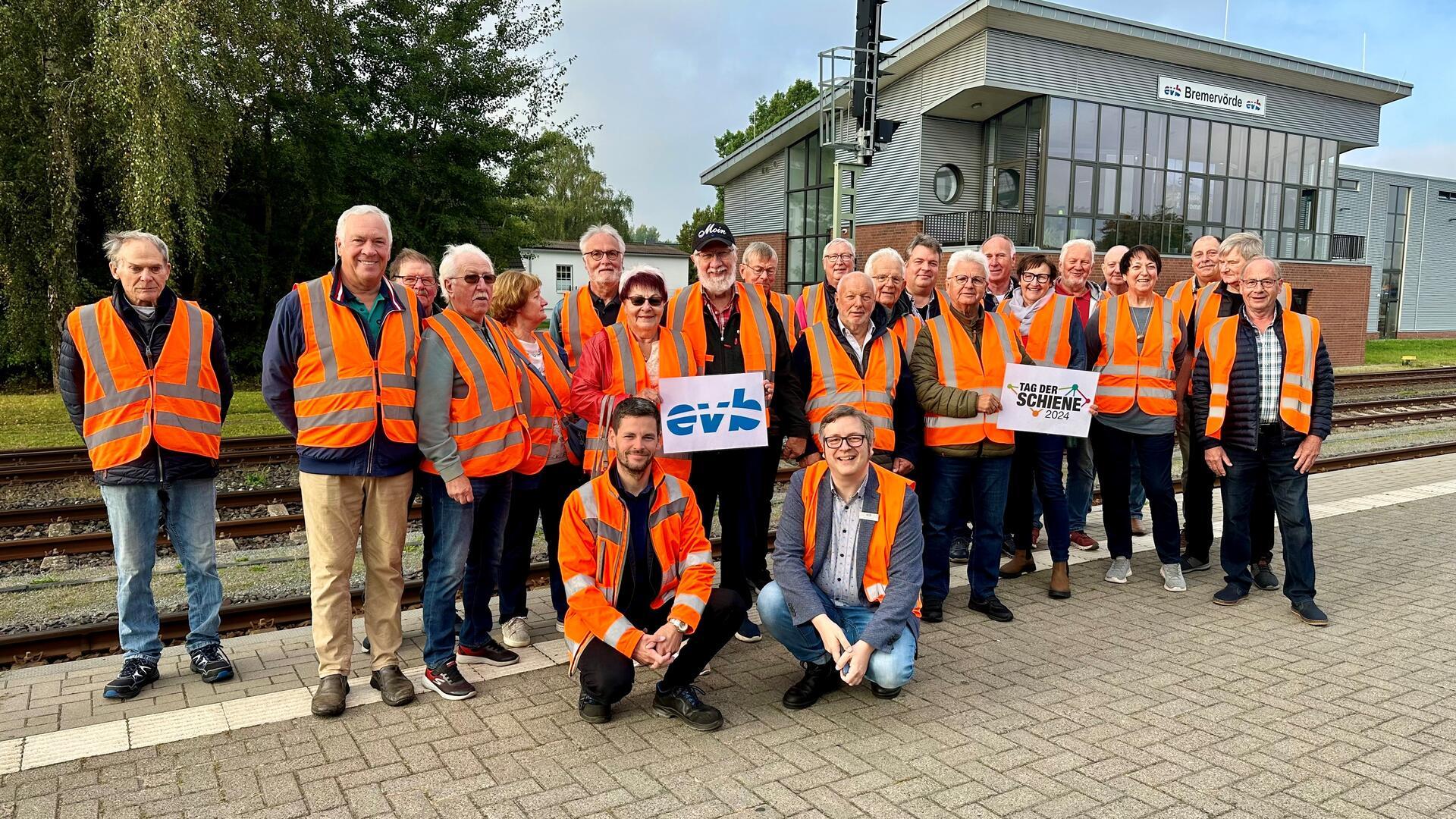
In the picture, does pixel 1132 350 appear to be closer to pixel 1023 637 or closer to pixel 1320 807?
pixel 1023 637

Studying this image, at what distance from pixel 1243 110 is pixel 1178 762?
3256 centimetres

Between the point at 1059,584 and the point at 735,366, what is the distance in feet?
9.25

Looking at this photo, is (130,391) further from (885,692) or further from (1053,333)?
(1053,333)

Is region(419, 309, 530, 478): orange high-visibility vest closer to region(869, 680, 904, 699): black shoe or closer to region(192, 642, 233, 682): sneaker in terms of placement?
region(192, 642, 233, 682): sneaker

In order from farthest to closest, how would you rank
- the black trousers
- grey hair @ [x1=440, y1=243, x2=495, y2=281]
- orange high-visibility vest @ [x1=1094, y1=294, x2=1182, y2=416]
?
orange high-visibility vest @ [x1=1094, y1=294, x2=1182, y2=416] → grey hair @ [x1=440, y1=243, x2=495, y2=281] → the black trousers

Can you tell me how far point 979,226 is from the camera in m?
28.5

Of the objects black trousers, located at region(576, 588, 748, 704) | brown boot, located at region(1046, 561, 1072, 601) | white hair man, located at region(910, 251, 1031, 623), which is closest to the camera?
black trousers, located at region(576, 588, 748, 704)

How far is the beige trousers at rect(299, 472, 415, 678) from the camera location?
4289mm

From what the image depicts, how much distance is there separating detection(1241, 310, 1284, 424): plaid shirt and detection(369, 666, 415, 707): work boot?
5530 millimetres

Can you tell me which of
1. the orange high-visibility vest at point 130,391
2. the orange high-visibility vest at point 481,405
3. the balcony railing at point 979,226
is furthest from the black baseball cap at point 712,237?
the balcony railing at point 979,226

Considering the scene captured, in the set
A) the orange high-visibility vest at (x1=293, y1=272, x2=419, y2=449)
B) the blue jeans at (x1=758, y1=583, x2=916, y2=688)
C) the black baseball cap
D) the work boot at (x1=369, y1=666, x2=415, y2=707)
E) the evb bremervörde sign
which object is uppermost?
the evb bremervörde sign

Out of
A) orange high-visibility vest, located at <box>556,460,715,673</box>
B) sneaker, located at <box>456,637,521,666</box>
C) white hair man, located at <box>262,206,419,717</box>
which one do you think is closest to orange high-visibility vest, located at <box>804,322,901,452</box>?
orange high-visibility vest, located at <box>556,460,715,673</box>

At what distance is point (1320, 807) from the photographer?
3486 millimetres

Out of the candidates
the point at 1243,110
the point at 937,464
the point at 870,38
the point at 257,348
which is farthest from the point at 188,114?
the point at 1243,110
